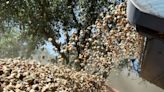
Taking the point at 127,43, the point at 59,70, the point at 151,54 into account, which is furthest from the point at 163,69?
the point at 127,43

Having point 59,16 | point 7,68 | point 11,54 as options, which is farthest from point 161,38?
point 11,54

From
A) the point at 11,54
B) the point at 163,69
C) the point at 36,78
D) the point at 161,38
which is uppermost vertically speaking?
the point at 161,38

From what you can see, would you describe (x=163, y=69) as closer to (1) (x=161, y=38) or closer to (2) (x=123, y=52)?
(1) (x=161, y=38)

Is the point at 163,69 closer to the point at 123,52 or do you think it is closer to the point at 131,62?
the point at 123,52

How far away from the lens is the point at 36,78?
723cm

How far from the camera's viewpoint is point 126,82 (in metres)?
13.8

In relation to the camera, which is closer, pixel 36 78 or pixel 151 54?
pixel 151 54

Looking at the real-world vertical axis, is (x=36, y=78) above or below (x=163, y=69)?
below

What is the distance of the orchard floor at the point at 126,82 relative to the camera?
43.9 feet

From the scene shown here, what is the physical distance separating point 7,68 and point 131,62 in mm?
5726

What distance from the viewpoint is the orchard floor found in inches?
526

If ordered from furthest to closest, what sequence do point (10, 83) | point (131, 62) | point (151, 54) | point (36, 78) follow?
point (131, 62) < point (36, 78) < point (10, 83) < point (151, 54)

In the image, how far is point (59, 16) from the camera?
15719 mm

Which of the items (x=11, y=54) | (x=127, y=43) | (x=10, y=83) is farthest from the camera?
(x=11, y=54)
